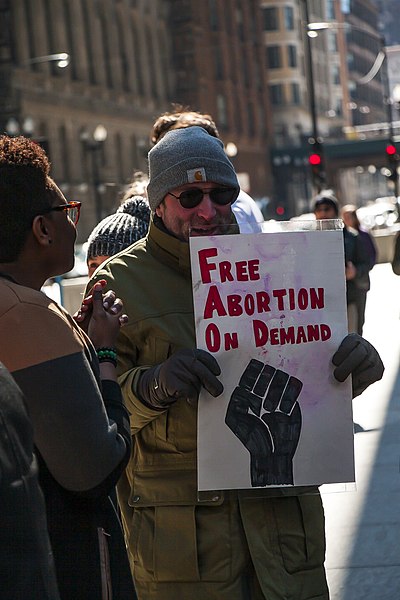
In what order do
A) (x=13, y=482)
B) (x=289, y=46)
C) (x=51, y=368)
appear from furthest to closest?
(x=289, y=46), (x=51, y=368), (x=13, y=482)

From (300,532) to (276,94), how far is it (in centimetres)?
11615

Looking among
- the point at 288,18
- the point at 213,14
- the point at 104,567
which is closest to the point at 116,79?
the point at 213,14

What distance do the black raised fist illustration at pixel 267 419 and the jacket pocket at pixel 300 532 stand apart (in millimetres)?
97

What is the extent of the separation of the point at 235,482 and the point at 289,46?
116422mm

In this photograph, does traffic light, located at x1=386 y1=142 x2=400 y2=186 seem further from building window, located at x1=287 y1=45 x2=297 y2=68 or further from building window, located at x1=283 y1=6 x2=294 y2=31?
building window, located at x1=283 y1=6 x2=294 y2=31

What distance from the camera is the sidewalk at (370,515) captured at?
257 inches

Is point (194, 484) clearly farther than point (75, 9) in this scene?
No

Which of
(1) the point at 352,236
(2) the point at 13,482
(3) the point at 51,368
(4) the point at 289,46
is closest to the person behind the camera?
(2) the point at 13,482

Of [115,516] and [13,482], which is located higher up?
[13,482]

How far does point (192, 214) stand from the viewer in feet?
12.4

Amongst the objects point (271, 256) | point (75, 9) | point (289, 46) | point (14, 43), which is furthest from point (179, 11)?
point (271, 256)

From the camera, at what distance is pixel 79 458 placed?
2.83 metres

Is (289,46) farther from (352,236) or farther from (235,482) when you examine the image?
(235,482)

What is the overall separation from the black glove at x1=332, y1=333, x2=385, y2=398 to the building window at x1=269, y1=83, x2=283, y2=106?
115 metres
